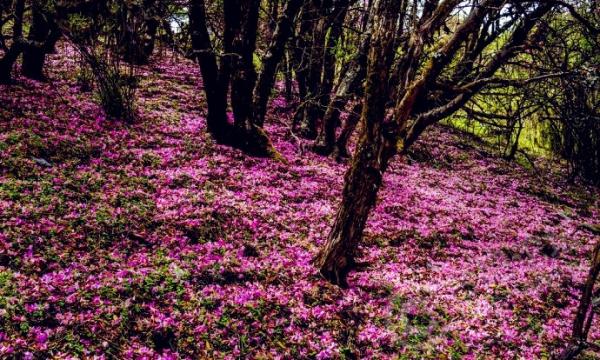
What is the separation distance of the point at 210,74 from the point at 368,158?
24.6 ft

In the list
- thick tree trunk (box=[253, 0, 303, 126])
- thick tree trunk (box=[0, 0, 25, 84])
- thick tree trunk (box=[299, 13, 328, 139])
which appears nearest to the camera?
thick tree trunk (box=[0, 0, 25, 84])

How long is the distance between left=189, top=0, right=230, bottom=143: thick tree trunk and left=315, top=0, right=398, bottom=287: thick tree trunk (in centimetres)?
636

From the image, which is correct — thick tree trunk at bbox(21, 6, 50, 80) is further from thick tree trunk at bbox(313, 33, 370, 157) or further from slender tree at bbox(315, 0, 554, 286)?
slender tree at bbox(315, 0, 554, 286)

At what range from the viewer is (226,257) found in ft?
24.4

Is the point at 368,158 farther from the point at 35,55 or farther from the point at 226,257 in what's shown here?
the point at 35,55

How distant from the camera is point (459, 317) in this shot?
Result: 707cm

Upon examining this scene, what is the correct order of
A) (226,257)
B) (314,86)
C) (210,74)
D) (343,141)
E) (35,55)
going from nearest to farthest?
(226,257) → (210,74) → (35,55) → (343,141) → (314,86)

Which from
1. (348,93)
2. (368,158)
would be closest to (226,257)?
(368,158)

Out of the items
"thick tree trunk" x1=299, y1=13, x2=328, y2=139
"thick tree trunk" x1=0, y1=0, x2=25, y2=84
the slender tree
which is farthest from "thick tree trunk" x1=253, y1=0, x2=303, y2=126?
"thick tree trunk" x1=0, y1=0, x2=25, y2=84

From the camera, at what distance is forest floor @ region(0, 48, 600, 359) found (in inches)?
219

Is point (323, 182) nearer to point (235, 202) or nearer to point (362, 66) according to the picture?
point (235, 202)

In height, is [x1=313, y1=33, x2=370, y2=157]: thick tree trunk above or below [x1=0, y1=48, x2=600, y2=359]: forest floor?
above

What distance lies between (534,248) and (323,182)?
20.0ft

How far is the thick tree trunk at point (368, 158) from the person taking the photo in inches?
229
